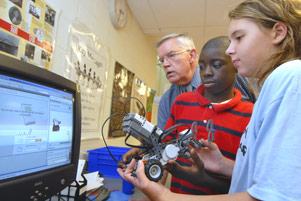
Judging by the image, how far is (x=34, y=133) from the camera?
1.74 ft

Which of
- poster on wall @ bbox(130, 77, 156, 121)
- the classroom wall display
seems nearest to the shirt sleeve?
the classroom wall display

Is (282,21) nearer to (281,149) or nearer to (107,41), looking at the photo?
(281,149)

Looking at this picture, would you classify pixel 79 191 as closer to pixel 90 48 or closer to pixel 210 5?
pixel 90 48

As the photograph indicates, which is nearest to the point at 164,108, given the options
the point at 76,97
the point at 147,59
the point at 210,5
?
the point at 76,97

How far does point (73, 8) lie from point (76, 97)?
783 millimetres

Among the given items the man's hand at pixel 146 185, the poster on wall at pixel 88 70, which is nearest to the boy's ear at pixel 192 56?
the poster on wall at pixel 88 70

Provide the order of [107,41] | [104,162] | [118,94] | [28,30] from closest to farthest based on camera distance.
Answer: [28,30]
[104,162]
[107,41]
[118,94]

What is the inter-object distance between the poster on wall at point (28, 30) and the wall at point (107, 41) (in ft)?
0.24

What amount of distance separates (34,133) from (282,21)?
2.46ft

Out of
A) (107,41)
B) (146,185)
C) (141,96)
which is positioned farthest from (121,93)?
(146,185)

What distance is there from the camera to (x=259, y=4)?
56 centimetres

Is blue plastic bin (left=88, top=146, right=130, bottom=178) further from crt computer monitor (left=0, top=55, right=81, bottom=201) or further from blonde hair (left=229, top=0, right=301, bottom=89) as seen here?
blonde hair (left=229, top=0, right=301, bottom=89)

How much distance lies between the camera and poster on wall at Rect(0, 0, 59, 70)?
771 mm

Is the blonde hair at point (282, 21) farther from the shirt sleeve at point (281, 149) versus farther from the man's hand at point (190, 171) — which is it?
the man's hand at point (190, 171)
